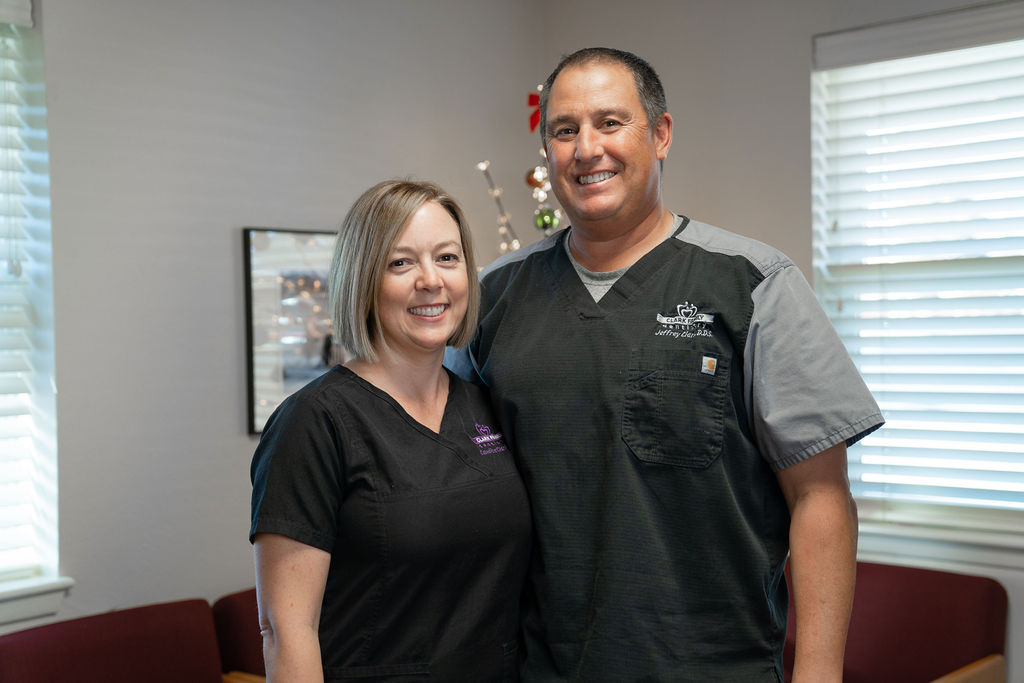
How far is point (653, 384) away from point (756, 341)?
0.18 m

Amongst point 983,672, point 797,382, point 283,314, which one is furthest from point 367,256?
point 983,672

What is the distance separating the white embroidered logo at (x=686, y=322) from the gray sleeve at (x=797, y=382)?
A: 75 mm

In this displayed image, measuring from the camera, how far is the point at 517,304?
1800 mm

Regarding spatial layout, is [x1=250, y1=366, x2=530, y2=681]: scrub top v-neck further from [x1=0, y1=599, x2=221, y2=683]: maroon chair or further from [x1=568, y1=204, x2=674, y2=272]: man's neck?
[x1=0, y1=599, x2=221, y2=683]: maroon chair

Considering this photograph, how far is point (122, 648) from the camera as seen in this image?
2.39 meters

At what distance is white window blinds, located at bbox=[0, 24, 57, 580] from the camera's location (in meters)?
2.46

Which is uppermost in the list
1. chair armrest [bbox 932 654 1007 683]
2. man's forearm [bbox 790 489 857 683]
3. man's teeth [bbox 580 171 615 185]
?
man's teeth [bbox 580 171 615 185]

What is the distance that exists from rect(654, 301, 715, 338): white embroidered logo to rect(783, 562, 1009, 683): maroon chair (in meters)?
1.64

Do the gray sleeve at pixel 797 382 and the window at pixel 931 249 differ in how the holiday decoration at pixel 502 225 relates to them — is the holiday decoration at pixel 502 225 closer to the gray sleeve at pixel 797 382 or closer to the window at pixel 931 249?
the window at pixel 931 249

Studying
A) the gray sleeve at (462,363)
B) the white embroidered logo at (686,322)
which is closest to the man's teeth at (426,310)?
the gray sleeve at (462,363)

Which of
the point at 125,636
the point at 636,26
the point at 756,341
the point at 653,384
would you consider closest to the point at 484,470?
the point at 653,384

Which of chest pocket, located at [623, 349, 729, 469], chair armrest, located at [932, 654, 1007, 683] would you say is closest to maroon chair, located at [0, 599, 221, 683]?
chest pocket, located at [623, 349, 729, 469]

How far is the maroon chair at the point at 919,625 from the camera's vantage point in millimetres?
2795

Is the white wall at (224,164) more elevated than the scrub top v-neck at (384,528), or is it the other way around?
the white wall at (224,164)
